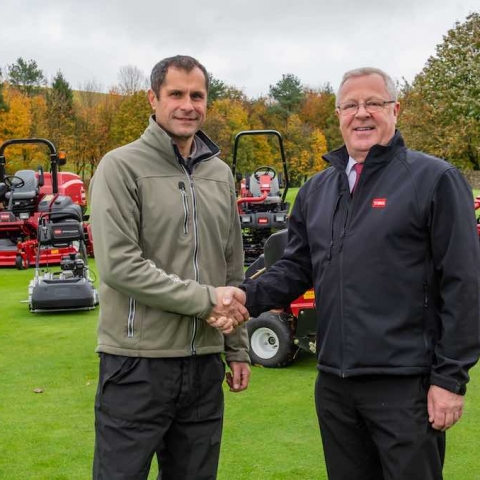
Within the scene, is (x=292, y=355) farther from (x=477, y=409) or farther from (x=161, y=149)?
(x=161, y=149)

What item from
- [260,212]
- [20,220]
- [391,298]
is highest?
[391,298]

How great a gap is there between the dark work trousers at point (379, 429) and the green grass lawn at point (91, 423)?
47.6 inches

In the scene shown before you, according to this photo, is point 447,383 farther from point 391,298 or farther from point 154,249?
point 154,249

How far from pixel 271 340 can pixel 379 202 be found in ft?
11.6

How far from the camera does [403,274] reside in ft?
7.48

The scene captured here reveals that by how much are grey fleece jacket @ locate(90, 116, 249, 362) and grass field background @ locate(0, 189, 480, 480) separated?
147 centimetres

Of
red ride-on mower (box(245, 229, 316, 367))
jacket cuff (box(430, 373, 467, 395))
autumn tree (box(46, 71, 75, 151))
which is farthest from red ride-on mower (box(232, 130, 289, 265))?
autumn tree (box(46, 71, 75, 151))

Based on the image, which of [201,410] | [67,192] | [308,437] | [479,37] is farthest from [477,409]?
[479,37]

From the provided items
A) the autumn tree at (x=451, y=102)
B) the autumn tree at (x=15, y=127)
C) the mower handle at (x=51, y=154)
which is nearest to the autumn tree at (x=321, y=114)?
the autumn tree at (x=451, y=102)

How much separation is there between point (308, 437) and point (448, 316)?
2115 millimetres

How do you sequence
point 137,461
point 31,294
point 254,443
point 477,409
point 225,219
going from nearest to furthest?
point 137,461, point 225,219, point 254,443, point 477,409, point 31,294

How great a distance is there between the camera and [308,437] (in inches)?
164

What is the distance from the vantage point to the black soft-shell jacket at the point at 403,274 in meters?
2.23

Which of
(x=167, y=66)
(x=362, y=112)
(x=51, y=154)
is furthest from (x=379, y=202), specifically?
(x=51, y=154)
